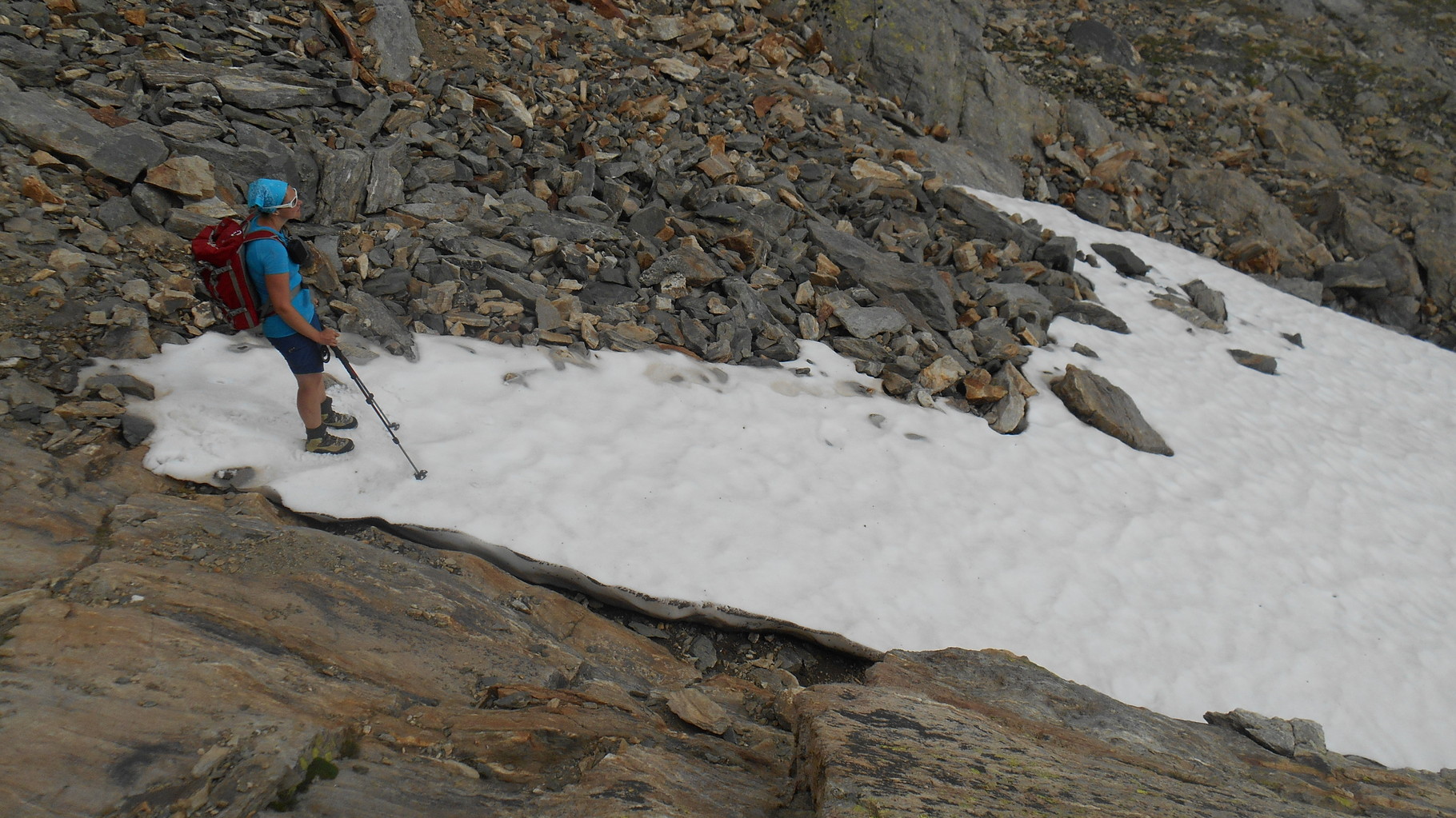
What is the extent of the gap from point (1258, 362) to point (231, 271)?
595 inches

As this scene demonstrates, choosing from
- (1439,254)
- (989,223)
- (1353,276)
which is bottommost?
(989,223)

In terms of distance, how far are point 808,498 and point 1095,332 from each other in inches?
297

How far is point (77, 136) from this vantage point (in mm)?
7762

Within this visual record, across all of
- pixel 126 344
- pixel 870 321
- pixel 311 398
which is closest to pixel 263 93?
pixel 126 344

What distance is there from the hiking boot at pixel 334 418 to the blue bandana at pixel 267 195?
177 centimetres

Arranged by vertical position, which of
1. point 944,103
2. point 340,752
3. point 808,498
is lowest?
point 808,498

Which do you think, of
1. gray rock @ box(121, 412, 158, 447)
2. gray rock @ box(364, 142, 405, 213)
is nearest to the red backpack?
gray rock @ box(121, 412, 158, 447)

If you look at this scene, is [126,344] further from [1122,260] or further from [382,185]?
[1122,260]

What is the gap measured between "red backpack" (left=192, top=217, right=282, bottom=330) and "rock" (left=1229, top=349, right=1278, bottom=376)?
48.1 feet

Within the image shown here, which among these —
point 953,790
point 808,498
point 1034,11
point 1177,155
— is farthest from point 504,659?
point 1034,11

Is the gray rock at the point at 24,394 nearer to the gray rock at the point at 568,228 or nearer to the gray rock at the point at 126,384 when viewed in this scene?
the gray rock at the point at 126,384

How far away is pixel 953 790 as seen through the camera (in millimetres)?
3369

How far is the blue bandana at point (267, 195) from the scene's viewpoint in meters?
5.31

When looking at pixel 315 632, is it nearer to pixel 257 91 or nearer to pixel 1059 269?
pixel 257 91
